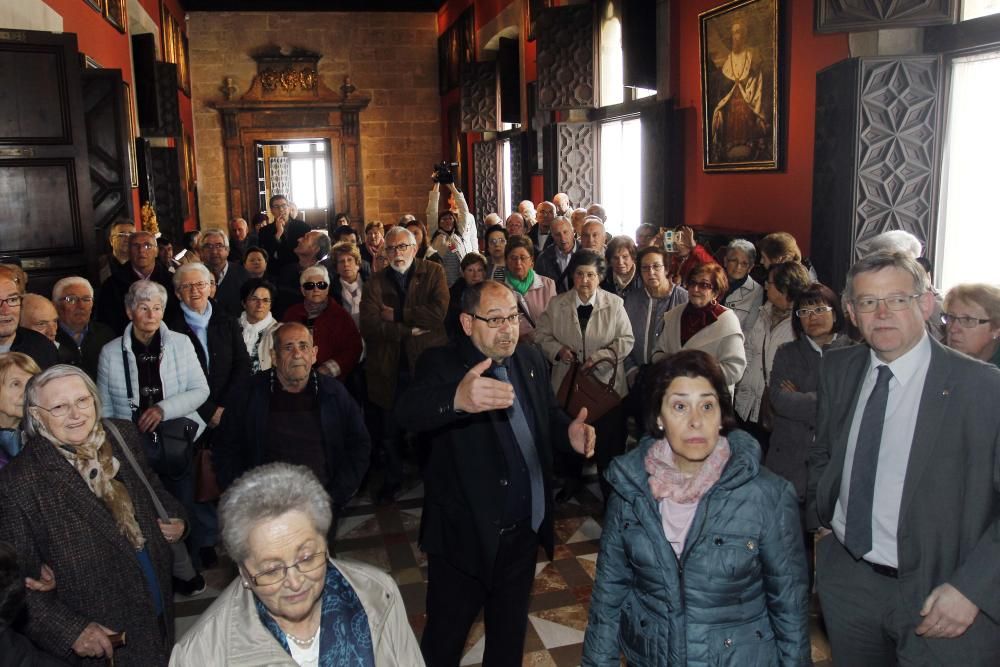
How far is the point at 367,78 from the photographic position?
19656 millimetres

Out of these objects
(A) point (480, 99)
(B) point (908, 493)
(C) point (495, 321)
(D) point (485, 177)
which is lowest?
(B) point (908, 493)

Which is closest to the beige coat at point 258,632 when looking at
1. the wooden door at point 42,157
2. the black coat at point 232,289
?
the black coat at point 232,289

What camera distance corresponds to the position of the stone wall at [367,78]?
741 inches

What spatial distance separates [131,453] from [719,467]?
216cm

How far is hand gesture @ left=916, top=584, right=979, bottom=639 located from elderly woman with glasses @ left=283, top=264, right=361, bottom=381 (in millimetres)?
3747

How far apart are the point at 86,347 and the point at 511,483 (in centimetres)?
309

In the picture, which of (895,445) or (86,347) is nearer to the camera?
(895,445)

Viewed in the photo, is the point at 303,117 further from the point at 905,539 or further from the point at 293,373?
the point at 905,539

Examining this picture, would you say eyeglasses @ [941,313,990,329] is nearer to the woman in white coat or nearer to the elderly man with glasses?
the woman in white coat

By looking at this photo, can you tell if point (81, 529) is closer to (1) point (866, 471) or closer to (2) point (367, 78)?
(1) point (866, 471)

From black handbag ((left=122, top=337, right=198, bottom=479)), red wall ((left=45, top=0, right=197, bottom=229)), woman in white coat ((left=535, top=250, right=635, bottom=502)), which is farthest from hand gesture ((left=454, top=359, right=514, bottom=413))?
red wall ((left=45, top=0, right=197, bottom=229))

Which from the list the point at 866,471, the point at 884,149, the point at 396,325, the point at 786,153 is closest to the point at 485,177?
the point at 786,153

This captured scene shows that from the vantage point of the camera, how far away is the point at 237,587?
2002mm

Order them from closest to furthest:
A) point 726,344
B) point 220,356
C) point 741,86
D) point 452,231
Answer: point 726,344
point 220,356
point 741,86
point 452,231
